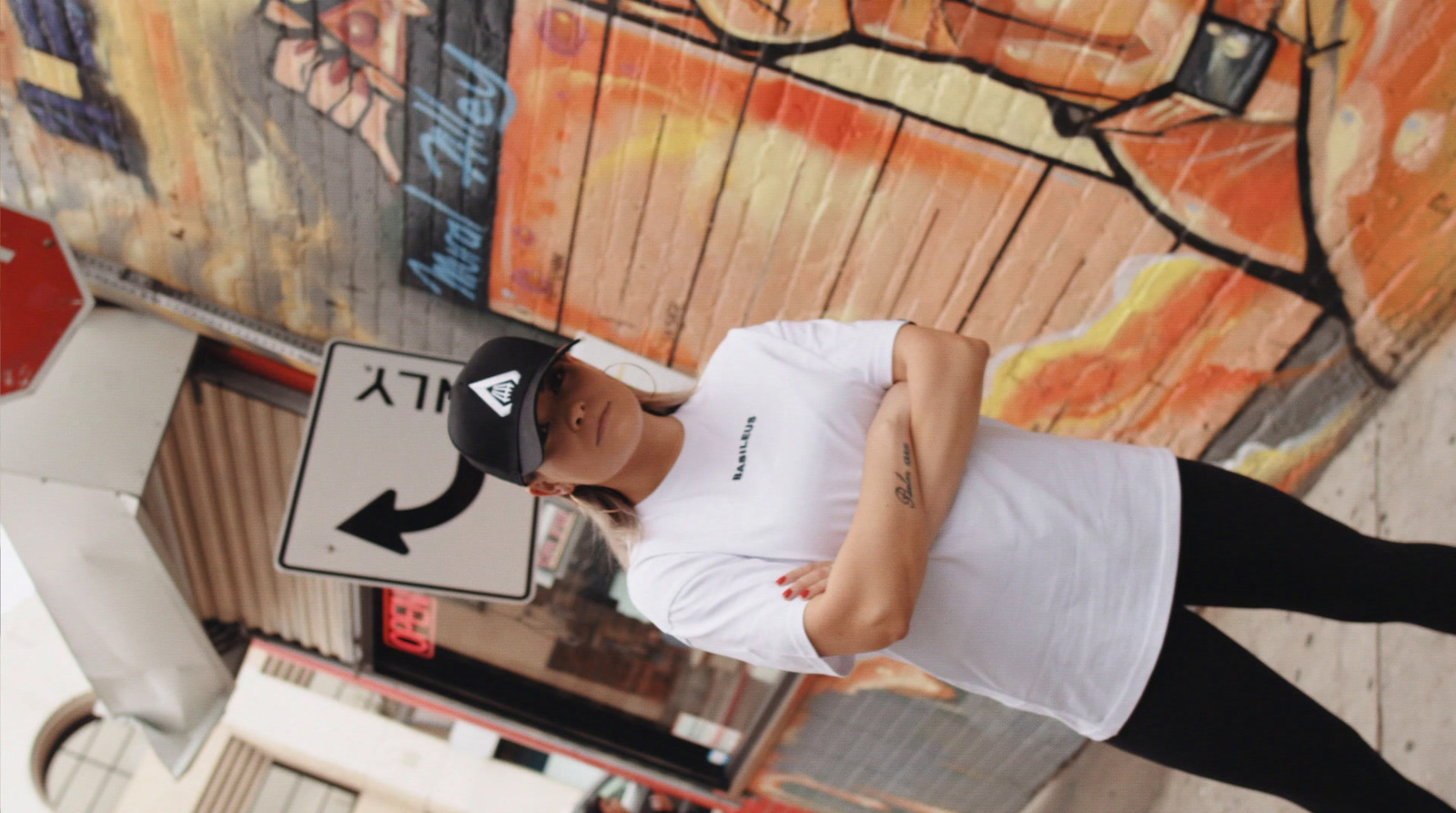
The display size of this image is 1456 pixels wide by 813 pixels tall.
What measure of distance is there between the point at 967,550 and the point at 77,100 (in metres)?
3.13

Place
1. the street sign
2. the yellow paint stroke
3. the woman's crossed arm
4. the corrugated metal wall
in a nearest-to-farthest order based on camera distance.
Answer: the woman's crossed arm
the yellow paint stroke
the street sign
the corrugated metal wall

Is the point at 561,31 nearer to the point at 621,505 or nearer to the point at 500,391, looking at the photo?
the point at 500,391

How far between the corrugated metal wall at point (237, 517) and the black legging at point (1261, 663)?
349 centimetres

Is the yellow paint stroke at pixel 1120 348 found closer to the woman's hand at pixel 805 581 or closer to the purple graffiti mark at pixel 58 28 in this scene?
the woman's hand at pixel 805 581

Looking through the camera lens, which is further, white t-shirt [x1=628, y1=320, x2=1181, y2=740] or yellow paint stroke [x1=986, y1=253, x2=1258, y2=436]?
yellow paint stroke [x1=986, y1=253, x2=1258, y2=436]

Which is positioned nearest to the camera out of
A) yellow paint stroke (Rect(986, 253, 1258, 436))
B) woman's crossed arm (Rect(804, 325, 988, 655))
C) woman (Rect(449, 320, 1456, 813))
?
woman's crossed arm (Rect(804, 325, 988, 655))

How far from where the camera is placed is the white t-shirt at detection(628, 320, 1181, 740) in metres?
1.44

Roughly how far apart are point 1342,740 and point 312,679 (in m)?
7.73

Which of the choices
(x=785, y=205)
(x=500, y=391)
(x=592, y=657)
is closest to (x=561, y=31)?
(x=785, y=205)

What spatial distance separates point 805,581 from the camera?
1392mm

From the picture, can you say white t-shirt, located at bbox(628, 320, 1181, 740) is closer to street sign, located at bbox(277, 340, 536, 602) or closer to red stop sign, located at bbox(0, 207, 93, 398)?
street sign, located at bbox(277, 340, 536, 602)

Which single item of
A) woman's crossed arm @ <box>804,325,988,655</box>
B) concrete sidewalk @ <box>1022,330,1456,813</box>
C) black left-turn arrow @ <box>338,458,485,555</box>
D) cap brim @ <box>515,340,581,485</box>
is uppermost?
woman's crossed arm @ <box>804,325,988,655</box>

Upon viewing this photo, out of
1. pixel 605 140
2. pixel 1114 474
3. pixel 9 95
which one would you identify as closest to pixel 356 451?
pixel 605 140

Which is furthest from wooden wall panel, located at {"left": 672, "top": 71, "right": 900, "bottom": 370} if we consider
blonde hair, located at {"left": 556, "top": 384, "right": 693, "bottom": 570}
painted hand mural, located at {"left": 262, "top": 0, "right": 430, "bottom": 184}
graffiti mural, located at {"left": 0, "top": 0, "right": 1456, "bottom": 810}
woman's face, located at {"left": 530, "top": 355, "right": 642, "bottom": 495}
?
woman's face, located at {"left": 530, "top": 355, "right": 642, "bottom": 495}
